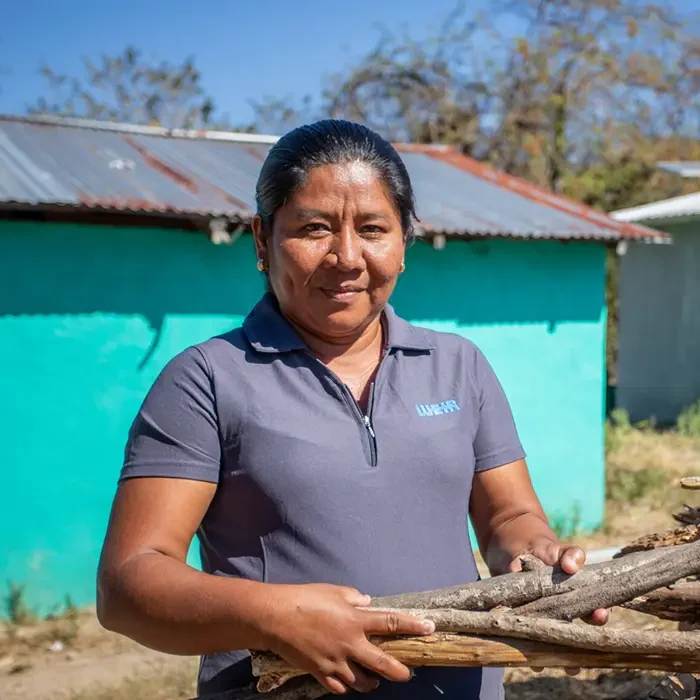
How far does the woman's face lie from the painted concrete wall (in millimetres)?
11461

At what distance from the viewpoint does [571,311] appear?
24.7 feet

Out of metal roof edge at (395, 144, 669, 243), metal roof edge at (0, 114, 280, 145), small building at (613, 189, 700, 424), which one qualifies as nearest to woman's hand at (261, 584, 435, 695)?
metal roof edge at (0, 114, 280, 145)

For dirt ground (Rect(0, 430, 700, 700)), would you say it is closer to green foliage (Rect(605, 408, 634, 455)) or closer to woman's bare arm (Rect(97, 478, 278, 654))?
woman's bare arm (Rect(97, 478, 278, 654))

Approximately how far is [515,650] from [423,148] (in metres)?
7.87

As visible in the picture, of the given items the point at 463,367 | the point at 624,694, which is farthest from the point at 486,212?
the point at 463,367

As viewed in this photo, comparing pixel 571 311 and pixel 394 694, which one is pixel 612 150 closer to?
pixel 571 311

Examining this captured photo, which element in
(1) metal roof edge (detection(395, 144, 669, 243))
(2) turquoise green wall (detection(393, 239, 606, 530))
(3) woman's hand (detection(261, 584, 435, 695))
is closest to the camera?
(3) woman's hand (detection(261, 584, 435, 695))

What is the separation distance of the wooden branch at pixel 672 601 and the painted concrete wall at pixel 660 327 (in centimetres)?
1131

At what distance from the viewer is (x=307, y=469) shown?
154 cm

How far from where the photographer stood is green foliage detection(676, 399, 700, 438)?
10.8 meters

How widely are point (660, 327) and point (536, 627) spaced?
40.0ft

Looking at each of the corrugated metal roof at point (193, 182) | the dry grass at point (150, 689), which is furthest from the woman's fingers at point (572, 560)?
the corrugated metal roof at point (193, 182)

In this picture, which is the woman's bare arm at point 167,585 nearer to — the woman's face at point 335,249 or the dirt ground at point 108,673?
the woman's face at point 335,249

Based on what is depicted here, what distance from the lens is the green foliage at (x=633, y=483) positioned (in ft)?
27.2
